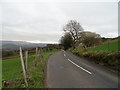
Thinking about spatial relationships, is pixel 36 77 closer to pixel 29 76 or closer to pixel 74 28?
pixel 29 76

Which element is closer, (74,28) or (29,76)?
(29,76)

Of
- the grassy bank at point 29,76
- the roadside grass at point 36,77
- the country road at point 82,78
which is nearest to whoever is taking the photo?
the country road at point 82,78

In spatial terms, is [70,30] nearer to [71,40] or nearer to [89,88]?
[71,40]

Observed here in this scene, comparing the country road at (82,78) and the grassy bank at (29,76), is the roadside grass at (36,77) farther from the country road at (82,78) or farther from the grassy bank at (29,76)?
the country road at (82,78)

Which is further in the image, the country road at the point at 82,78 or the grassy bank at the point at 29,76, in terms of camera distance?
the grassy bank at the point at 29,76

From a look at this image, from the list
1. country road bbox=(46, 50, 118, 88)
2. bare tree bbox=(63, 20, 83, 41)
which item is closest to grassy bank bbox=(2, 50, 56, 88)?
country road bbox=(46, 50, 118, 88)

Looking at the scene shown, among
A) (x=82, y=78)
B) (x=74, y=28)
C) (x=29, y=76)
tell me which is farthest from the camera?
(x=74, y=28)

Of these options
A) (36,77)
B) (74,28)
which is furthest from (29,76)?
(74,28)

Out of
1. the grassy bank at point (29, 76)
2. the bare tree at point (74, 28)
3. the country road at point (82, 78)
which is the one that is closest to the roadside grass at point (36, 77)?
the grassy bank at point (29, 76)

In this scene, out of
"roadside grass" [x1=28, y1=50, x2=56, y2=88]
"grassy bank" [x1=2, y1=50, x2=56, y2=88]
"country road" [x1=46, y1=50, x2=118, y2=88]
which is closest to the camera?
"country road" [x1=46, y1=50, x2=118, y2=88]

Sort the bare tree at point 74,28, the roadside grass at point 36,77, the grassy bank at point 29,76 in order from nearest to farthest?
1. the roadside grass at point 36,77
2. the grassy bank at point 29,76
3. the bare tree at point 74,28

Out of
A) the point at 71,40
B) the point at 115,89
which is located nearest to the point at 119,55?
the point at 115,89

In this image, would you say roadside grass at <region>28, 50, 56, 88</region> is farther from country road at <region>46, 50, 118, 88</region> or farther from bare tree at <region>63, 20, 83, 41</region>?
bare tree at <region>63, 20, 83, 41</region>

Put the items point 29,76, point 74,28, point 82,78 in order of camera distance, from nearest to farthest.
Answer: point 82,78, point 29,76, point 74,28
